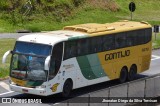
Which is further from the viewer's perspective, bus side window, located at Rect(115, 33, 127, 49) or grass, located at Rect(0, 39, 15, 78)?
grass, located at Rect(0, 39, 15, 78)

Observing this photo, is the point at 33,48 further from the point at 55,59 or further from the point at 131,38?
the point at 131,38

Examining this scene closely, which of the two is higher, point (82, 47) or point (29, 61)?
point (82, 47)

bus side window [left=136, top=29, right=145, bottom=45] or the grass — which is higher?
bus side window [left=136, top=29, right=145, bottom=45]

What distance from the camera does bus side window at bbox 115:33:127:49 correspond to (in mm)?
25297

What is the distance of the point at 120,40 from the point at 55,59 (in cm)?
604

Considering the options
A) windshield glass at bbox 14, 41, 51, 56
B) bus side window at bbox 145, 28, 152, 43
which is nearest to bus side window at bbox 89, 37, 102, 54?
windshield glass at bbox 14, 41, 51, 56

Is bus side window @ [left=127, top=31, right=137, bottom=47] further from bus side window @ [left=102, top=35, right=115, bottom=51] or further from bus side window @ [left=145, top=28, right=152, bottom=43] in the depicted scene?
bus side window @ [left=102, top=35, right=115, bottom=51]

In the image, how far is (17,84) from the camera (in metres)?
21.1

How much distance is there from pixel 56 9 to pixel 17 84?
114 feet

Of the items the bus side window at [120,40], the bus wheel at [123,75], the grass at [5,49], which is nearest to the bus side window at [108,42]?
the bus side window at [120,40]

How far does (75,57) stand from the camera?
2214 centimetres

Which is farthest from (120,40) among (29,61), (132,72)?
(29,61)

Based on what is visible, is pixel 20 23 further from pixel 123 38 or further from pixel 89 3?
pixel 123 38

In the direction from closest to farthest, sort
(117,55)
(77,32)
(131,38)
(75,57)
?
1. (75,57)
2. (77,32)
3. (117,55)
4. (131,38)
